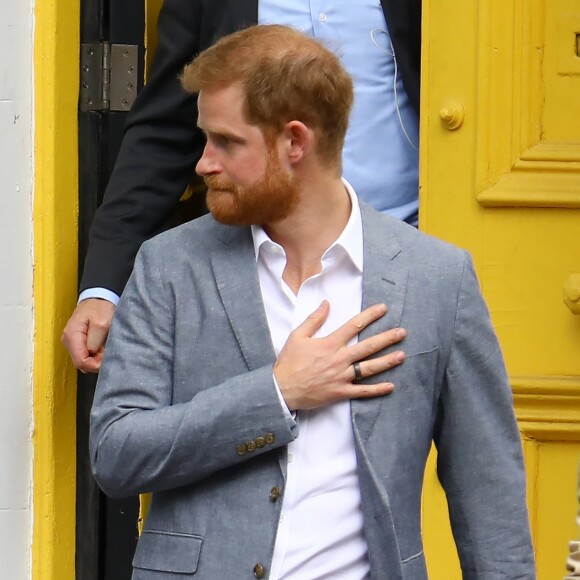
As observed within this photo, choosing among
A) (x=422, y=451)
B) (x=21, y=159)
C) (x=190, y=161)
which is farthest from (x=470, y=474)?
(x=21, y=159)

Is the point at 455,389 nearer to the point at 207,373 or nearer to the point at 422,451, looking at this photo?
the point at 422,451

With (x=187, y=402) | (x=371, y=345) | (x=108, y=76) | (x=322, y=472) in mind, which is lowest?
(x=322, y=472)

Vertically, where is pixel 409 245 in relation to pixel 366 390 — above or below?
above

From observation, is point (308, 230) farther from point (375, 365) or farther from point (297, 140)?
point (375, 365)

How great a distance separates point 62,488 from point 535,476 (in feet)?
3.66

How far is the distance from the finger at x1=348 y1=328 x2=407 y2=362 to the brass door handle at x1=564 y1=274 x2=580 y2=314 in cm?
99

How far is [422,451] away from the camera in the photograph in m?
2.66

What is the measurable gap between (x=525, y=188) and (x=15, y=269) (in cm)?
119

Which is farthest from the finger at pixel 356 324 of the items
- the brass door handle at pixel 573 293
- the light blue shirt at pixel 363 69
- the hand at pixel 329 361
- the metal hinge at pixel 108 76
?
the metal hinge at pixel 108 76

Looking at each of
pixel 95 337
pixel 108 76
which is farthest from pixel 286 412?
pixel 108 76

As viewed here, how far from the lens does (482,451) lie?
8.82 feet

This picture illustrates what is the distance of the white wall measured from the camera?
3572 millimetres

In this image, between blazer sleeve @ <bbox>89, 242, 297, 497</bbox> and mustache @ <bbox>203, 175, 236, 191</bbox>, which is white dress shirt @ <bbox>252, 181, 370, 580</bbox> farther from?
mustache @ <bbox>203, 175, 236, 191</bbox>

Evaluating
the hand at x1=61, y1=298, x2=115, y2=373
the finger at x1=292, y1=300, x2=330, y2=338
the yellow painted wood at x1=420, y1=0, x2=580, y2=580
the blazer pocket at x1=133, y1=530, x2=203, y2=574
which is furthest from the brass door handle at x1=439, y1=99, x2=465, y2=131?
the blazer pocket at x1=133, y1=530, x2=203, y2=574
